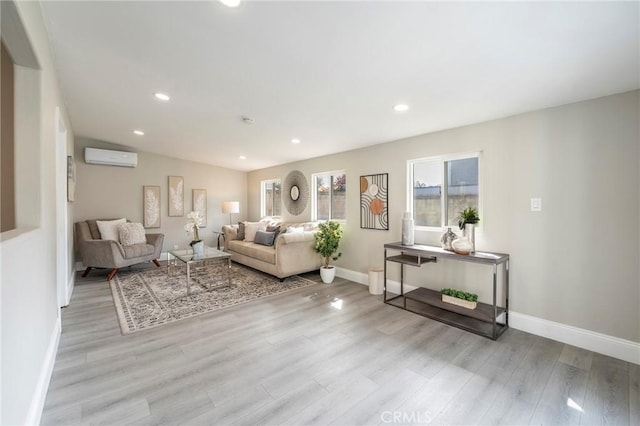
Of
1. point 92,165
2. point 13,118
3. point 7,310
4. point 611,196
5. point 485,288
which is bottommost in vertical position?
point 485,288

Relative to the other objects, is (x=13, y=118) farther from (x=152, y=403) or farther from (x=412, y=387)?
(x=412, y=387)

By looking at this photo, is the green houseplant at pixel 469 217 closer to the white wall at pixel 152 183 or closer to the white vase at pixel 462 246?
the white vase at pixel 462 246

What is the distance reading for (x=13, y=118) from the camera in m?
1.64

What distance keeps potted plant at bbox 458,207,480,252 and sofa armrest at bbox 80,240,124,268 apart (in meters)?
5.10

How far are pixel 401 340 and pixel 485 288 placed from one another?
3.94ft

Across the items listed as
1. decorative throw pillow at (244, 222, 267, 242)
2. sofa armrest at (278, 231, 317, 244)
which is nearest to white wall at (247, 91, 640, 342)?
sofa armrest at (278, 231, 317, 244)

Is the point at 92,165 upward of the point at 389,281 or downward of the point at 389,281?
upward

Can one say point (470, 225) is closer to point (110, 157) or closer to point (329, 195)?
point (329, 195)

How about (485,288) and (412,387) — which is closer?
(412,387)

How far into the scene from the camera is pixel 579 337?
7.73 feet

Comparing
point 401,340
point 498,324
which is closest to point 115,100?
point 401,340

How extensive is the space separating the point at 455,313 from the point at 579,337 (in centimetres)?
100

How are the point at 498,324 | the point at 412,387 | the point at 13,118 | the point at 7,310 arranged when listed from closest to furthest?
1. the point at 7,310
2. the point at 13,118
3. the point at 412,387
4. the point at 498,324

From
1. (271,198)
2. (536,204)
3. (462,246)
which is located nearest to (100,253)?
(271,198)
